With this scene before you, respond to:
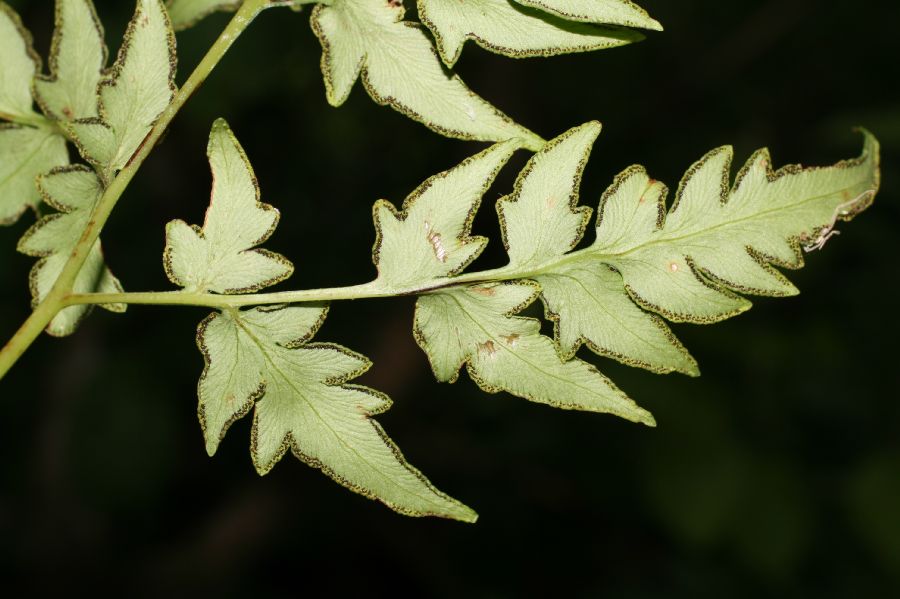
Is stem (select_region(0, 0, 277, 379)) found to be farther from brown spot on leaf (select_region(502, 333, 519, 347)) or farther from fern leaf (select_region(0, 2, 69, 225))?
brown spot on leaf (select_region(502, 333, 519, 347))

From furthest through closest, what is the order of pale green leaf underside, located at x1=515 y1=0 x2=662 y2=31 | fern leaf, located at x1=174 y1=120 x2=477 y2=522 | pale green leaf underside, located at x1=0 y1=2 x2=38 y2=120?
1. pale green leaf underside, located at x1=0 y1=2 x2=38 y2=120
2. fern leaf, located at x1=174 y1=120 x2=477 y2=522
3. pale green leaf underside, located at x1=515 y1=0 x2=662 y2=31

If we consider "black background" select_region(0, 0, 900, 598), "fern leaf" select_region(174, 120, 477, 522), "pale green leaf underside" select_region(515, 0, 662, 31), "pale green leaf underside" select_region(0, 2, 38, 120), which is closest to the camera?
"pale green leaf underside" select_region(515, 0, 662, 31)

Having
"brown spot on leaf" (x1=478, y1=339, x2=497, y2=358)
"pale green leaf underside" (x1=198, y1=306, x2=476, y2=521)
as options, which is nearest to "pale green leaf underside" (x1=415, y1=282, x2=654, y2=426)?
"brown spot on leaf" (x1=478, y1=339, x2=497, y2=358)

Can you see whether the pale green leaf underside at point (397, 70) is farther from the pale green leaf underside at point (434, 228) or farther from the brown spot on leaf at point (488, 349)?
the brown spot on leaf at point (488, 349)

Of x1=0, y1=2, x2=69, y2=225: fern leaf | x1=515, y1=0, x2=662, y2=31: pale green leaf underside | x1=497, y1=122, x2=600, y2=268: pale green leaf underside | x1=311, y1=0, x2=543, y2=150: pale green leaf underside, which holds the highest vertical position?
x1=515, y1=0, x2=662, y2=31: pale green leaf underside

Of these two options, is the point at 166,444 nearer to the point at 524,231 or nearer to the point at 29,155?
the point at 29,155

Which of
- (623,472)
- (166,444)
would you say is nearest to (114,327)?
Result: (166,444)

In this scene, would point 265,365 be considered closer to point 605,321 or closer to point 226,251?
point 226,251
